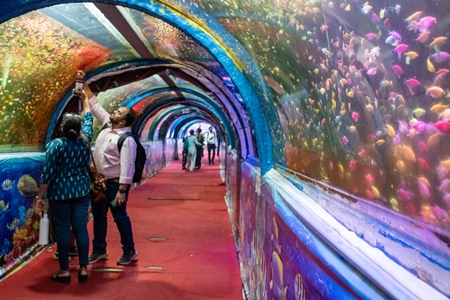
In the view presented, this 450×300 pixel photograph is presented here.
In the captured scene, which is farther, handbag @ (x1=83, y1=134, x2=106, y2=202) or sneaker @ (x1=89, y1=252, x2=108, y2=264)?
sneaker @ (x1=89, y1=252, x2=108, y2=264)

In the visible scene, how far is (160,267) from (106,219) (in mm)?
902

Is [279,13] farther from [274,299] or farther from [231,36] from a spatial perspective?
[274,299]

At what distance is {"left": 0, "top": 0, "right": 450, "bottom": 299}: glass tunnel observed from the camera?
1046 mm

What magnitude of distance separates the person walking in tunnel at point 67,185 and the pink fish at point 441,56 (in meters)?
3.74

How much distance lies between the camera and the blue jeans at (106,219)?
4949mm

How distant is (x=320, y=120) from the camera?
2.07 meters

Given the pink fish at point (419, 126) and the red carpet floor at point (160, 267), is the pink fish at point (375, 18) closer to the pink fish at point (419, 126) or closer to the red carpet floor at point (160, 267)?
the pink fish at point (419, 126)

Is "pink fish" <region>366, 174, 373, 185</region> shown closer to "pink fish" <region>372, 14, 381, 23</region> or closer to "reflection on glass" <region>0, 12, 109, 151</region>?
"pink fish" <region>372, 14, 381, 23</region>

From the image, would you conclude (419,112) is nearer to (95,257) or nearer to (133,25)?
(133,25)

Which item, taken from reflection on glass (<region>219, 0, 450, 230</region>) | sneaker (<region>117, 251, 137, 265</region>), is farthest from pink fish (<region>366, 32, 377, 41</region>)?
sneaker (<region>117, 251, 137, 265</region>)

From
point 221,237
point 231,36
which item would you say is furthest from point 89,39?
point 221,237

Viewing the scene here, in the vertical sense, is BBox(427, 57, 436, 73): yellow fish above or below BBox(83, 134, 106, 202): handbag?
above

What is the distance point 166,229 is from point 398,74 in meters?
6.66

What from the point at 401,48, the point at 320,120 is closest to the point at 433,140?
the point at 401,48
